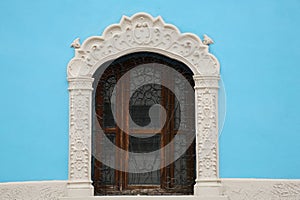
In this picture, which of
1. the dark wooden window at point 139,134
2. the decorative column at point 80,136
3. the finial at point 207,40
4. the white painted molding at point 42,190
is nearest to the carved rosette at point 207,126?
the dark wooden window at point 139,134

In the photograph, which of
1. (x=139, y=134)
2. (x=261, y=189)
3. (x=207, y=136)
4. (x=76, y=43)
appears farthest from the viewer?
(x=139, y=134)

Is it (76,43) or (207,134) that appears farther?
(76,43)

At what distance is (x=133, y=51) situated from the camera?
7.09m

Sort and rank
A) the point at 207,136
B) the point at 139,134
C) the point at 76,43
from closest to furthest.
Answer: the point at 207,136
the point at 76,43
the point at 139,134

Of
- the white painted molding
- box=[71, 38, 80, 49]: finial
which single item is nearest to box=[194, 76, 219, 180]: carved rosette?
box=[71, 38, 80, 49]: finial

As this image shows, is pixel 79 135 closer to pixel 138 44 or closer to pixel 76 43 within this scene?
pixel 76 43

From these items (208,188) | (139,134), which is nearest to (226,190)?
(208,188)

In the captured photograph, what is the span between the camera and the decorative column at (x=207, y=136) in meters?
6.86

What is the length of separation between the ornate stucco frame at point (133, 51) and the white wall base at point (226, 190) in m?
0.13

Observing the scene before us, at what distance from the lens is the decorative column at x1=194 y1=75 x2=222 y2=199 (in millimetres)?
6863

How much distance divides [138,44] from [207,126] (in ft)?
4.07

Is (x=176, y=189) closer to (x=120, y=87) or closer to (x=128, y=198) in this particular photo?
(x=128, y=198)

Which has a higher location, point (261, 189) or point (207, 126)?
point (207, 126)

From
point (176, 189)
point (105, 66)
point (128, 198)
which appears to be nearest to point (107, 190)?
point (128, 198)
